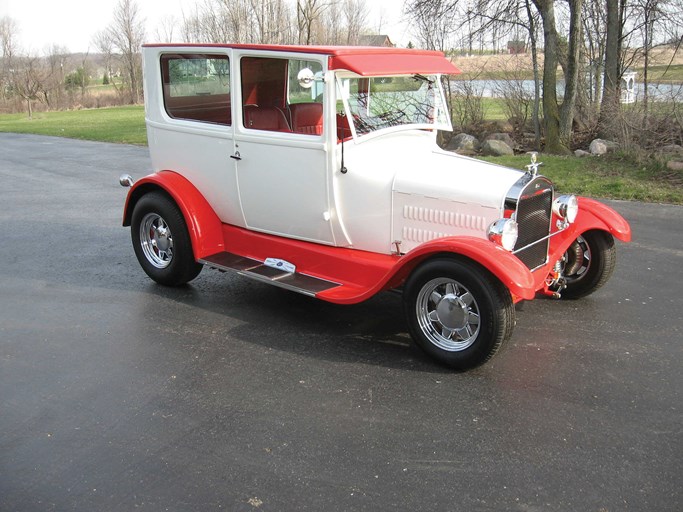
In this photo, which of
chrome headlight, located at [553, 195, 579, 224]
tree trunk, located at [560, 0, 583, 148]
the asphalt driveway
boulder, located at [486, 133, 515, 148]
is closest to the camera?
the asphalt driveway

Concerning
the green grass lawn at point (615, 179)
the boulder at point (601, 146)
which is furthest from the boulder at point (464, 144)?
the green grass lawn at point (615, 179)

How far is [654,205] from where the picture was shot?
8.58 m

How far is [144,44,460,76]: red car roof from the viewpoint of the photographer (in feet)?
14.5

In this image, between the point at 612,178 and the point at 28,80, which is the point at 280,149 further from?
the point at 28,80

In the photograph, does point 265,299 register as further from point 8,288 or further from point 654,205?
point 654,205

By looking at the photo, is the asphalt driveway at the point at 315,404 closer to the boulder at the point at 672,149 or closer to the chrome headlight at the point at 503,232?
the chrome headlight at the point at 503,232

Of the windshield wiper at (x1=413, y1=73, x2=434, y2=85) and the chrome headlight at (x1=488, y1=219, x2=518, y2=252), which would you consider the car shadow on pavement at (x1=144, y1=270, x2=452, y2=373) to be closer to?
the chrome headlight at (x1=488, y1=219, x2=518, y2=252)

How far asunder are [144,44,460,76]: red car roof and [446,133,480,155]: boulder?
9320 mm

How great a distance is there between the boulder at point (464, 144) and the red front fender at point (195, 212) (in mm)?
9604

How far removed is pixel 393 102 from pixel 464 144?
988 centimetres

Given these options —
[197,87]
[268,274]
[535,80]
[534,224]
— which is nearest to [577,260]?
[534,224]

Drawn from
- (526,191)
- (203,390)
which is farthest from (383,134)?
(203,390)

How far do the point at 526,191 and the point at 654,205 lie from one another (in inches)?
200

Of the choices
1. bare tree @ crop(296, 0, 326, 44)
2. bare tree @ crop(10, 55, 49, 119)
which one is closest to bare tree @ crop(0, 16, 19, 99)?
bare tree @ crop(10, 55, 49, 119)
